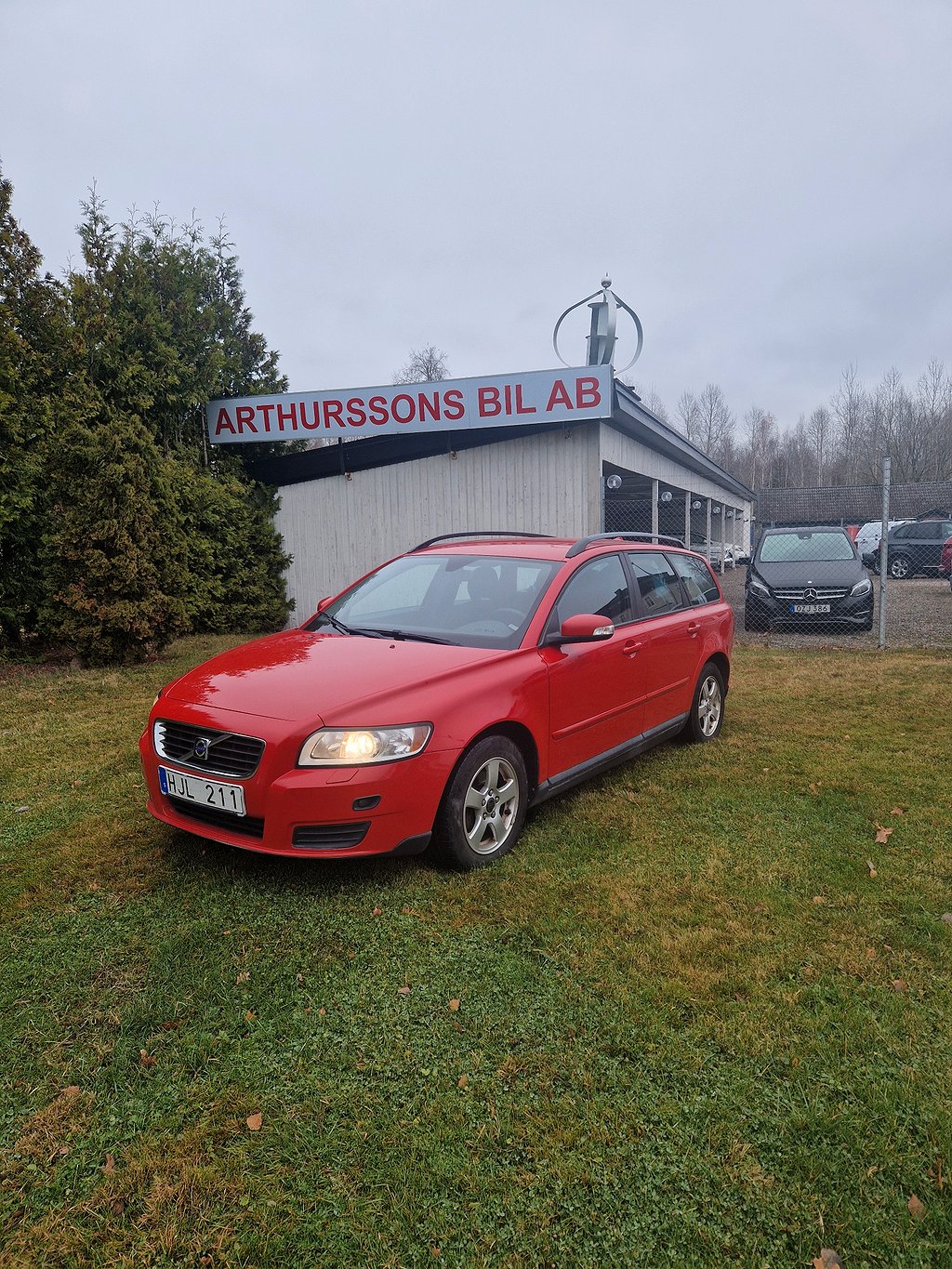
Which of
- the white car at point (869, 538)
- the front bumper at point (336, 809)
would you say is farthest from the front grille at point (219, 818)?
the white car at point (869, 538)

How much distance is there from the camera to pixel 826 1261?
5.40ft

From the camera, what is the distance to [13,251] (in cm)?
891

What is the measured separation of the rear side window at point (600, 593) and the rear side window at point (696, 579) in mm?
934

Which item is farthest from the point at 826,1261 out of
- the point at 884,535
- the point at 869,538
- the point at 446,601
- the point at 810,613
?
the point at 869,538

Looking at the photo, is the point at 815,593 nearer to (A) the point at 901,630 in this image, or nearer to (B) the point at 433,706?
(A) the point at 901,630

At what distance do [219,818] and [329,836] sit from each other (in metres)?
0.52

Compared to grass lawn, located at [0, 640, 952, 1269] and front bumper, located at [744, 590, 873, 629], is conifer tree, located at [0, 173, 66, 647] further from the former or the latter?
front bumper, located at [744, 590, 873, 629]

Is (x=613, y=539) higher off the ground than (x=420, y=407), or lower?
lower

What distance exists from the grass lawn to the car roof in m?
1.54

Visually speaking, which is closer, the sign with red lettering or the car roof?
the car roof

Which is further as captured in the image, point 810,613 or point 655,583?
point 810,613

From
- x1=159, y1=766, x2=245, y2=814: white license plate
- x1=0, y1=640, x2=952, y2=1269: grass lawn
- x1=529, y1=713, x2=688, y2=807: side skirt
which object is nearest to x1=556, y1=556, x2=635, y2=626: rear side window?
x1=529, y1=713, x2=688, y2=807: side skirt

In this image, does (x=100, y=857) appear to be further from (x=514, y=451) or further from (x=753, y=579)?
(x=753, y=579)

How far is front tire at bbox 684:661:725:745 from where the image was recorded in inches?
213
